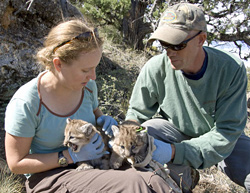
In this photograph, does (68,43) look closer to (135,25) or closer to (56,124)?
(56,124)

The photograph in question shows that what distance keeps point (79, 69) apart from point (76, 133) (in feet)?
2.29

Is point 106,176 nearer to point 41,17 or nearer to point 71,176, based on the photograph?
point 71,176

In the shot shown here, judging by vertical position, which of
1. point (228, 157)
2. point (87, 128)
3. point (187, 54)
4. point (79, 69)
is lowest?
point (228, 157)

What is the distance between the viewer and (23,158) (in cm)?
238

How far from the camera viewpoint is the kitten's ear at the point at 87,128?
8.74 ft

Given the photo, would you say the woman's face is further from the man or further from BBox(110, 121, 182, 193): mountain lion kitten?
the man

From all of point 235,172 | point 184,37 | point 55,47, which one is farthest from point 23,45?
point 235,172

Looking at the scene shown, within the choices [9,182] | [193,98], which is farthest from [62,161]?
[193,98]

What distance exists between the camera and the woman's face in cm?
241

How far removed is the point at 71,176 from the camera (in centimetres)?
238

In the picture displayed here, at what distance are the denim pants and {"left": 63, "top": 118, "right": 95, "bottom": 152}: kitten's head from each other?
39.3 inches

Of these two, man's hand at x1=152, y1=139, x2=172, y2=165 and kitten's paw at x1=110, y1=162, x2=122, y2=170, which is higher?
man's hand at x1=152, y1=139, x2=172, y2=165

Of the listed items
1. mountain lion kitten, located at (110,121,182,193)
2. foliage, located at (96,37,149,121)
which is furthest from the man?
foliage, located at (96,37,149,121)

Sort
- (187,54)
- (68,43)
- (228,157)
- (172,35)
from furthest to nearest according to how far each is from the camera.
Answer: (228,157) < (187,54) < (172,35) < (68,43)
